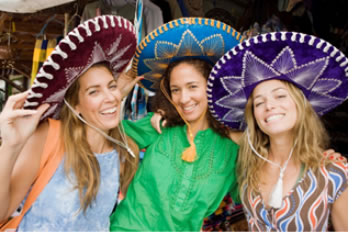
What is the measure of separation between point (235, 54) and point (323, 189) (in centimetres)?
75

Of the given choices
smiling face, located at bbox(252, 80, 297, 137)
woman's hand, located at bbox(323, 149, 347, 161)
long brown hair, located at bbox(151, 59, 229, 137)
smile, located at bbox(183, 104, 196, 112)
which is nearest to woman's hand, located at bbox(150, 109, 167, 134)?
long brown hair, located at bbox(151, 59, 229, 137)

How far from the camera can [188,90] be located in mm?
1406

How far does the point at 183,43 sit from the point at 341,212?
1.12m

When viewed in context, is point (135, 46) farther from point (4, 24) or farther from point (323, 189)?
point (323, 189)

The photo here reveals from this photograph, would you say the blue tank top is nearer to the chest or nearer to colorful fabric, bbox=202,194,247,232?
colorful fabric, bbox=202,194,247,232

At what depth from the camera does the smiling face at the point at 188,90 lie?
1.40m

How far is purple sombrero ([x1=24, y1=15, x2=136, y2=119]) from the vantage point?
1002mm

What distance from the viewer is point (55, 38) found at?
4.40 ft

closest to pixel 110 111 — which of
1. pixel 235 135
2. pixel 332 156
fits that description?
pixel 235 135

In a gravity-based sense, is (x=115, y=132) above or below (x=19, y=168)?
above

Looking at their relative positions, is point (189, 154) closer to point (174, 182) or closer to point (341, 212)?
point (174, 182)

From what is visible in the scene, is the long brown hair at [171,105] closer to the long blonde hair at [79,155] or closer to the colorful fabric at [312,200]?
the long blonde hair at [79,155]
